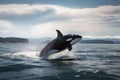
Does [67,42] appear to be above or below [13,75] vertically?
above

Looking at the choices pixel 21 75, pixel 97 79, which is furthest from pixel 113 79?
pixel 21 75

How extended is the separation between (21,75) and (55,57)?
580 inches

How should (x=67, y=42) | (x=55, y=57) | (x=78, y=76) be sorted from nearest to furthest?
(x=78, y=76)
(x=67, y=42)
(x=55, y=57)

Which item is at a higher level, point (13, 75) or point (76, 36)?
point (76, 36)

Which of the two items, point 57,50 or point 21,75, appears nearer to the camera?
point 21,75

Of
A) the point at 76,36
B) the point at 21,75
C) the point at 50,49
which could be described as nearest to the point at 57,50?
the point at 50,49

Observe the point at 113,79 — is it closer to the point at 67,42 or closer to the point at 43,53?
the point at 67,42

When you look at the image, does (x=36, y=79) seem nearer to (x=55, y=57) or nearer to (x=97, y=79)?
(x=97, y=79)

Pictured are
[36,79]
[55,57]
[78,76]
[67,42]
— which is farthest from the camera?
[55,57]

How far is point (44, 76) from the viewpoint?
18.4 metres

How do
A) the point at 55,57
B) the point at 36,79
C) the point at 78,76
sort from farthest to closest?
the point at 55,57 → the point at 78,76 → the point at 36,79

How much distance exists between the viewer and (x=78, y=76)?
60.9 ft

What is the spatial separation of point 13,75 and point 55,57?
584 inches

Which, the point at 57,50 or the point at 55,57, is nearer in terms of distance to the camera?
the point at 57,50
